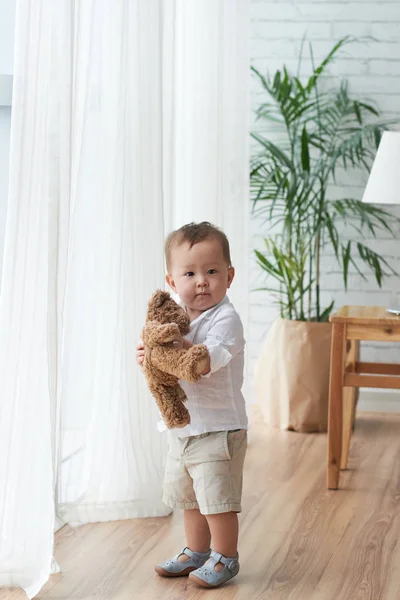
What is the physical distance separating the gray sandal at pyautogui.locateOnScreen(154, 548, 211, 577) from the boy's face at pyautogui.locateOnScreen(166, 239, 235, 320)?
2.13 feet

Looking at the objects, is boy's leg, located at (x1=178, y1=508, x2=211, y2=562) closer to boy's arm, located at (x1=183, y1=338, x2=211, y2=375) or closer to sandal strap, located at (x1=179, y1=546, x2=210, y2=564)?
sandal strap, located at (x1=179, y1=546, x2=210, y2=564)

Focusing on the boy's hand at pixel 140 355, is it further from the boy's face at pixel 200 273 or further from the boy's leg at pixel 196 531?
the boy's leg at pixel 196 531

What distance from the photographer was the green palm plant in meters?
4.09

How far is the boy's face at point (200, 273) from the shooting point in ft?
7.23

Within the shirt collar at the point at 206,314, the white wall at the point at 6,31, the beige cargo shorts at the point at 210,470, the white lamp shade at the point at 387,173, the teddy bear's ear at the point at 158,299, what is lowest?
the beige cargo shorts at the point at 210,470

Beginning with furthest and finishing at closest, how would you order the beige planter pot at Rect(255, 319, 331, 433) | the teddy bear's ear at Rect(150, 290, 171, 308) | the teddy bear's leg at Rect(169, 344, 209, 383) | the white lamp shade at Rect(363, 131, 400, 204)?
the beige planter pot at Rect(255, 319, 331, 433)
the white lamp shade at Rect(363, 131, 400, 204)
the teddy bear's ear at Rect(150, 290, 171, 308)
the teddy bear's leg at Rect(169, 344, 209, 383)

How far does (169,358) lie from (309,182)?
8.31 ft

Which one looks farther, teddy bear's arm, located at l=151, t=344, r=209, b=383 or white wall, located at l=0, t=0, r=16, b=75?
white wall, located at l=0, t=0, r=16, b=75

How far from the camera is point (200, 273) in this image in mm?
2211

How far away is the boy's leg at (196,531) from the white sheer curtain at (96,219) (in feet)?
1.16

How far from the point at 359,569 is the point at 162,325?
886 millimetres

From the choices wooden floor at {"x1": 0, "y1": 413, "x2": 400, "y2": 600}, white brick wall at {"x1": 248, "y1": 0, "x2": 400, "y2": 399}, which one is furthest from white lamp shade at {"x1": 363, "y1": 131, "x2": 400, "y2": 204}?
wooden floor at {"x1": 0, "y1": 413, "x2": 400, "y2": 600}

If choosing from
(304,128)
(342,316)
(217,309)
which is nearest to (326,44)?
(304,128)

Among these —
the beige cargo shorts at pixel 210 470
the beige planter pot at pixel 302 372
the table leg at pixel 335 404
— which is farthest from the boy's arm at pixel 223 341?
the beige planter pot at pixel 302 372
